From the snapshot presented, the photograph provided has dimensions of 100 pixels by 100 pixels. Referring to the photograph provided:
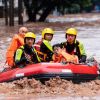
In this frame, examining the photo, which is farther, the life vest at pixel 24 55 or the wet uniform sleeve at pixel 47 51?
the wet uniform sleeve at pixel 47 51

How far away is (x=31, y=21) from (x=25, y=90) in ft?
110

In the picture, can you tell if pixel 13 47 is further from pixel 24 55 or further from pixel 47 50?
pixel 24 55

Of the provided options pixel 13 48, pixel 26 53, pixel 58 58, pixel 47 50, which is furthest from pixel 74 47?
pixel 13 48

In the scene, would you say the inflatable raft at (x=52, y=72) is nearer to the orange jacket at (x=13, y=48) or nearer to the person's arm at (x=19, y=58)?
the person's arm at (x=19, y=58)

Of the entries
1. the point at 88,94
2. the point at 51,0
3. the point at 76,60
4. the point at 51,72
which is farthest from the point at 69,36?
the point at 51,0

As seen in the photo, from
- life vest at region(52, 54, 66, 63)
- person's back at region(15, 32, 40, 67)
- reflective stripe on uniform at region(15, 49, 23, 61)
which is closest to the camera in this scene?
person's back at region(15, 32, 40, 67)

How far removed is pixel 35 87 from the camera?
11641 millimetres

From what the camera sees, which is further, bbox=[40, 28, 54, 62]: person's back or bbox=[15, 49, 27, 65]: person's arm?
bbox=[40, 28, 54, 62]: person's back

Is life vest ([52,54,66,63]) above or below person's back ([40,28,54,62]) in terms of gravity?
below

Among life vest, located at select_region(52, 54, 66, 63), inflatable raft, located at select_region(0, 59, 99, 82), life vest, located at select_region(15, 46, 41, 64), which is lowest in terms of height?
inflatable raft, located at select_region(0, 59, 99, 82)

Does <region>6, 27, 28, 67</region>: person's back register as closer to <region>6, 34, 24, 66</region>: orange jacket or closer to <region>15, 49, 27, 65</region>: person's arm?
<region>6, 34, 24, 66</region>: orange jacket

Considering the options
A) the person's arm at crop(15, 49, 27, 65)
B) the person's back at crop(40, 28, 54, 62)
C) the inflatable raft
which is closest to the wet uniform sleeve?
the person's back at crop(40, 28, 54, 62)

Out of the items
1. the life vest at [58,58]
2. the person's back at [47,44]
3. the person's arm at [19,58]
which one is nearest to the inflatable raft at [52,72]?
the person's arm at [19,58]

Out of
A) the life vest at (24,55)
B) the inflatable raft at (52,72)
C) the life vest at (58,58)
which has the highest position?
the life vest at (24,55)
